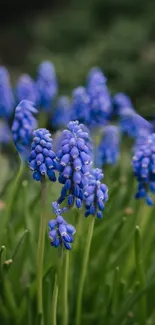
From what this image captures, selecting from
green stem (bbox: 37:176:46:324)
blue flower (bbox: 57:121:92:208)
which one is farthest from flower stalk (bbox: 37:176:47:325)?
blue flower (bbox: 57:121:92:208)

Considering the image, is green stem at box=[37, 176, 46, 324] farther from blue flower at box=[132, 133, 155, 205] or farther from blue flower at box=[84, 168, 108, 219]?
blue flower at box=[132, 133, 155, 205]

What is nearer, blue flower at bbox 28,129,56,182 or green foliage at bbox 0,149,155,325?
blue flower at bbox 28,129,56,182

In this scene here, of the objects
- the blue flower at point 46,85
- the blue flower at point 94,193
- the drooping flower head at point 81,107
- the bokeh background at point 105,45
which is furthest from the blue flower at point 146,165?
the bokeh background at point 105,45

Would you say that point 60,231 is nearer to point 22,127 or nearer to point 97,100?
point 22,127

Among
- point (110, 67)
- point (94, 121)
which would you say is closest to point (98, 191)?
point (94, 121)

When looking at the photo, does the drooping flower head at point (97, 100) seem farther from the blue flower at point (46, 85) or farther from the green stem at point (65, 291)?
the green stem at point (65, 291)

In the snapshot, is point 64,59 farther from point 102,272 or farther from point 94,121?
point 102,272

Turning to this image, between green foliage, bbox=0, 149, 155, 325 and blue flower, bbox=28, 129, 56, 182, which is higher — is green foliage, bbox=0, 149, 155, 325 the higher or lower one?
the lower one

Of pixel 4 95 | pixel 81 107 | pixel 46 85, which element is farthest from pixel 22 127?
pixel 46 85
